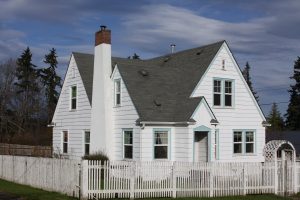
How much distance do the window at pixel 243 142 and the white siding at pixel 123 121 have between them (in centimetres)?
667

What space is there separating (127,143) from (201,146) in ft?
14.5

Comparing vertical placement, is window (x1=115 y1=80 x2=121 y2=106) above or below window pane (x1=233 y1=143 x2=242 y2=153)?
above

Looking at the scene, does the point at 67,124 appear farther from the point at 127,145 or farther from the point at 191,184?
the point at 191,184

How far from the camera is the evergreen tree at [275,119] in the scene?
85.7m

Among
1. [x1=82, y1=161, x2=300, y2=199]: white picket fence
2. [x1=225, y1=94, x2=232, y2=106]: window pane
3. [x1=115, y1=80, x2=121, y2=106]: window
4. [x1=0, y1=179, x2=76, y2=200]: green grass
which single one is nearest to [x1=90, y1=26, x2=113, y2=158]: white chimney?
[x1=115, y1=80, x2=121, y2=106]: window

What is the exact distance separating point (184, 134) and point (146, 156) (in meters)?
2.38

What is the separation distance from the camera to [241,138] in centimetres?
3131

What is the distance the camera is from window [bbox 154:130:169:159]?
91.0 ft

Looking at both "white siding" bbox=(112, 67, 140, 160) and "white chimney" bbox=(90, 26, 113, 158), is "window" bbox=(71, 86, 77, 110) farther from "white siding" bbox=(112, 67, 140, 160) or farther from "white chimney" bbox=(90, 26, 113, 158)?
"white siding" bbox=(112, 67, 140, 160)

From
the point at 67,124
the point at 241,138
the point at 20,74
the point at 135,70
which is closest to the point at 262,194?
the point at 241,138

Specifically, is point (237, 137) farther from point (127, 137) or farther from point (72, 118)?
point (72, 118)

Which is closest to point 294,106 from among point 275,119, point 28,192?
point 275,119

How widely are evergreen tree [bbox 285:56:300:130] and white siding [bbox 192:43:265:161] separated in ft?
147

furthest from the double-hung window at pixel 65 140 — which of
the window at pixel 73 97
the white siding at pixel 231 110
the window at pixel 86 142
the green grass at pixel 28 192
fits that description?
the white siding at pixel 231 110
